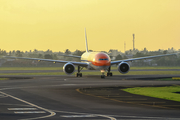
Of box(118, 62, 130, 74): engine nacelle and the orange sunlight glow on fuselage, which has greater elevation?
the orange sunlight glow on fuselage

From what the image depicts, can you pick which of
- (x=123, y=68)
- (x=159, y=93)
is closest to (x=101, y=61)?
(x=123, y=68)

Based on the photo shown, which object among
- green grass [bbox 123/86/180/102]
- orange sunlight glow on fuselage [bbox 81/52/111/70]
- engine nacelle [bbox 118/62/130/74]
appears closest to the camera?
green grass [bbox 123/86/180/102]

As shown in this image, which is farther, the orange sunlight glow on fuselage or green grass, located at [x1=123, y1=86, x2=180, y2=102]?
the orange sunlight glow on fuselage

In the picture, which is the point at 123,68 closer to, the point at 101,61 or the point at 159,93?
the point at 101,61

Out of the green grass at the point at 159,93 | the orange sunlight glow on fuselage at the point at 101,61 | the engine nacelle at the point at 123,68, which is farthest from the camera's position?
the engine nacelle at the point at 123,68

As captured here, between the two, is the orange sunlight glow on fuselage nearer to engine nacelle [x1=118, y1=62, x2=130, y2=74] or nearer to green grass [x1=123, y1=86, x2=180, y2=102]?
engine nacelle [x1=118, y1=62, x2=130, y2=74]

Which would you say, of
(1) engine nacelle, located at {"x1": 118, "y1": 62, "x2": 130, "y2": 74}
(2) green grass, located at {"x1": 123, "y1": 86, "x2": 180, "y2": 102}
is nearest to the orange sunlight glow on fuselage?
(1) engine nacelle, located at {"x1": 118, "y1": 62, "x2": 130, "y2": 74}

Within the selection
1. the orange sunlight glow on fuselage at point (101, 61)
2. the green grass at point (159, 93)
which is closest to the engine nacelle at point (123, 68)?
the orange sunlight glow on fuselage at point (101, 61)

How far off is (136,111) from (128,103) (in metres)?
3.97

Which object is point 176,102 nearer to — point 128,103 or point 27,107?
point 128,103

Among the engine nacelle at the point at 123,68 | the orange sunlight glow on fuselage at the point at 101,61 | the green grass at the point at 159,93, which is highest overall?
the orange sunlight glow on fuselage at the point at 101,61

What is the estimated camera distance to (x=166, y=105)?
2319cm

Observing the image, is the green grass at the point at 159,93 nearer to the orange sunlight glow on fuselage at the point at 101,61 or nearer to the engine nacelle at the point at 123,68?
the orange sunlight glow on fuselage at the point at 101,61

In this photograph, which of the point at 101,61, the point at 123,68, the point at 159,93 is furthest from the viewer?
the point at 123,68
